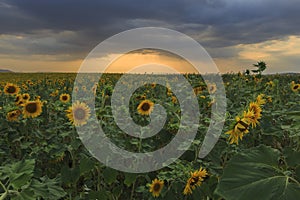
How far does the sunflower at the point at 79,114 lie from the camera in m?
3.47

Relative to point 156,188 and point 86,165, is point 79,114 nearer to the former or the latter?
point 86,165

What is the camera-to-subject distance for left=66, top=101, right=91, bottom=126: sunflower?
11.4 ft

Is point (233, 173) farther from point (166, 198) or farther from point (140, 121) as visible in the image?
point (140, 121)

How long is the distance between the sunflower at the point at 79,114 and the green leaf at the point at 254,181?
2.50 metres

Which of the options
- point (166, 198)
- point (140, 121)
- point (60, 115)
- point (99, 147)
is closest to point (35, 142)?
point (60, 115)

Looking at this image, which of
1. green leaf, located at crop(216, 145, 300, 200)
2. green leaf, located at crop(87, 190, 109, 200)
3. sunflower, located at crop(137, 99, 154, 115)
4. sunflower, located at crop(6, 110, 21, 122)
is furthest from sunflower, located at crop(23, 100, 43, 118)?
green leaf, located at crop(216, 145, 300, 200)

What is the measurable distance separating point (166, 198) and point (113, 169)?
0.55 metres

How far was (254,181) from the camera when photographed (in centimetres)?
102

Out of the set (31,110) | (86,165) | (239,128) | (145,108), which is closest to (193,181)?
(239,128)

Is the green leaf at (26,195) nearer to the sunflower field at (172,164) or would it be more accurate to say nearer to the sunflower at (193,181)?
the sunflower field at (172,164)

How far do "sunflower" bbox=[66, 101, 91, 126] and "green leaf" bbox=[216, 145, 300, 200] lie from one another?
250 centimetres

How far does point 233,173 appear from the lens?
3.49 ft

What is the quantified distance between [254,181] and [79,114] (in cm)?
280

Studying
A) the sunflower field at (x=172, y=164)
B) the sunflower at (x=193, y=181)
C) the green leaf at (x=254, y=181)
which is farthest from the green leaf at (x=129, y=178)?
the green leaf at (x=254, y=181)
